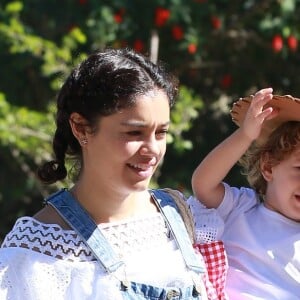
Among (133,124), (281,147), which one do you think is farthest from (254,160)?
(133,124)

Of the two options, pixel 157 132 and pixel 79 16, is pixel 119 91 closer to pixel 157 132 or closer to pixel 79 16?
pixel 157 132

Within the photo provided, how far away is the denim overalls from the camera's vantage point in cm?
238

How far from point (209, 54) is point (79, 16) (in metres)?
1.11

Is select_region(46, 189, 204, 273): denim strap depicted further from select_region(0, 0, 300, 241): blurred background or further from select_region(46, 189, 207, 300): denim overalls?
select_region(0, 0, 300, 241): blurred background

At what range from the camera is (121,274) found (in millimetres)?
2383

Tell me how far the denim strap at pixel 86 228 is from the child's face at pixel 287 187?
21.2 inches

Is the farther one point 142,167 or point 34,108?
point 34,108

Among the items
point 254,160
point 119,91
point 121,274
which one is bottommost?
point 121,274

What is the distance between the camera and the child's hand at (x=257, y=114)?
2.55 metres

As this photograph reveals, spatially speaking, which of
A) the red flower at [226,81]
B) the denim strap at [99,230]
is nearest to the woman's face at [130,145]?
the denim strap at [99,230]

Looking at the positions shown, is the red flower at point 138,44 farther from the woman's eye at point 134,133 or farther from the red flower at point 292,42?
the woman's eye at point 134,133

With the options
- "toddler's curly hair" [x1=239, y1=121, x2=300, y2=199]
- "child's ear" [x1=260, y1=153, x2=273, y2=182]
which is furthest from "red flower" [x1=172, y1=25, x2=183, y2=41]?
"child's ear" [x1=260, y1=153, x2=273, y2=182]

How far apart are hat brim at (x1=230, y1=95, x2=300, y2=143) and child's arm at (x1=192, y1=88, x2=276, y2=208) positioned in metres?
0.03

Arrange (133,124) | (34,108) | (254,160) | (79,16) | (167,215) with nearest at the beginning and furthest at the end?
(133,124) < (167,215) < (254,160) < (79,16) < (34,108)
